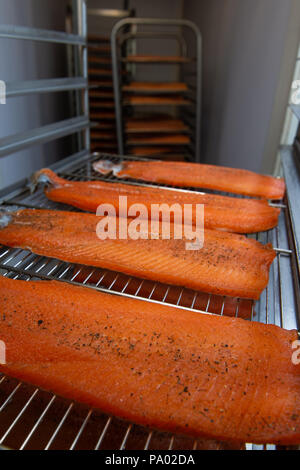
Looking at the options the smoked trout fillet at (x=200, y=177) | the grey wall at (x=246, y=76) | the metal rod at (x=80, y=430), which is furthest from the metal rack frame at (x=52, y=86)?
the grey wall at (x=246, y=76)

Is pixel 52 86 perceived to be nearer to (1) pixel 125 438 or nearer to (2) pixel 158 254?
(2) pixel 158 254

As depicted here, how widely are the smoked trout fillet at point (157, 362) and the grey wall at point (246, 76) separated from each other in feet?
7.21

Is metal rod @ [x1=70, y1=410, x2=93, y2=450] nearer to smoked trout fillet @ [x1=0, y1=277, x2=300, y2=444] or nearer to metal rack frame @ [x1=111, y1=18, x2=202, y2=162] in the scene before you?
smoked trout fillet @ [x1=0, y1=277, x2=300, y2=444]

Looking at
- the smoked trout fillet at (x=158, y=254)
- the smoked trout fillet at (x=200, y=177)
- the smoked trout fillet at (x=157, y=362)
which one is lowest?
the smoked trout fillet at (x=157, y=362)

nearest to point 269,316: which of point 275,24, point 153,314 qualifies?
point 153,314

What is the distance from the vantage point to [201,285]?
1.42m

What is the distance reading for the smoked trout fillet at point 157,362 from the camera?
0.91 metres

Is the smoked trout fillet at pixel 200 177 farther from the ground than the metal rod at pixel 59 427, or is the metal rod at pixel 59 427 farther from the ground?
the smoked trout fillet at pixel 200 177

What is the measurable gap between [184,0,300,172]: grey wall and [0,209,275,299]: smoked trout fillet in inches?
65.4

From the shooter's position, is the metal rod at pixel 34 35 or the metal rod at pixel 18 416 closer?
the metal rod at pixel 18 416

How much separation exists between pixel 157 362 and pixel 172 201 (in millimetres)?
1100

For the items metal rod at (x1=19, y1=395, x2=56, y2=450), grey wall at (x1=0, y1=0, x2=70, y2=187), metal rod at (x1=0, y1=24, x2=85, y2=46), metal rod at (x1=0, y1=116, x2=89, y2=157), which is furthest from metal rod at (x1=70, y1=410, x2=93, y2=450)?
grey wall at (x1=0, y1=0, x2=70, y2=187)

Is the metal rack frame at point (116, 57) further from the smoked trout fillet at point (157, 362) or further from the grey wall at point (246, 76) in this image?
the smoked trout fillet at point (157, 362)

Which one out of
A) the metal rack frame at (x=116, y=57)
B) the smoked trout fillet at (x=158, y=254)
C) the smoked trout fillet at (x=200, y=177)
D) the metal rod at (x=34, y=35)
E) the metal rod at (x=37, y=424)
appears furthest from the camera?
the metal rack frame at (x=116, y=57)
